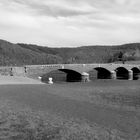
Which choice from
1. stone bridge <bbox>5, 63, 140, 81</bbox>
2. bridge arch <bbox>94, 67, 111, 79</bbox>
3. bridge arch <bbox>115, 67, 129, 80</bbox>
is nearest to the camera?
stone bridge <bbox>5, 63, 140, 81</bbox>

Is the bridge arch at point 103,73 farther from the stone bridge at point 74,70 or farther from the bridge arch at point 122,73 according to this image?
the bridge arch at point 122,73

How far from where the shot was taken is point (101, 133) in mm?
15367

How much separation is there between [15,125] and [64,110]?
20.2 ft

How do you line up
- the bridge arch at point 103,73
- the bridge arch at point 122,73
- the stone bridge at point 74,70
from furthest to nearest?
the bridge arch at point 122,73 < the bridge arch at point 103,73 < the stone bridge at point 74,70

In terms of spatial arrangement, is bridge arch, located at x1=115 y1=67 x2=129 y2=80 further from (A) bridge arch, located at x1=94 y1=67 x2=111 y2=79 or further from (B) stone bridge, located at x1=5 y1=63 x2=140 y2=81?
(A) bridge arch, located at x1=94 y1=67 x2=111 y2=79

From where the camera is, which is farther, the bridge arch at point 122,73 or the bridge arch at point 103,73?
the bridge arch at point 122,73

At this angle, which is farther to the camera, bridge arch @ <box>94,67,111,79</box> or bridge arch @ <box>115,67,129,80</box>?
bridge arch @ <box>115,67,129,80</box>

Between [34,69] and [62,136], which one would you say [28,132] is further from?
[34,69]

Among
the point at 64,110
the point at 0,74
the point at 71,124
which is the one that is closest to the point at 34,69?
the point at 0,74

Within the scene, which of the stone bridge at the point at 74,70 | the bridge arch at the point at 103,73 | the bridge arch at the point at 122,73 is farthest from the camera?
the bridge arch at the point at 122,73

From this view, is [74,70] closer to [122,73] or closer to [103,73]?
[103,73]

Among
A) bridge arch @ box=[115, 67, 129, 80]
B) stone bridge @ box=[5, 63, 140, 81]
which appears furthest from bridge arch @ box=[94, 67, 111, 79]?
bridge arch @ box=[115, 67, 129, 80]

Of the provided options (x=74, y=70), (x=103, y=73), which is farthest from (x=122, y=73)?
(x=74, y=70)

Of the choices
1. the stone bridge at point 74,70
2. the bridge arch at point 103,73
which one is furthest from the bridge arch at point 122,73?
the bridge arch at point 103,73
